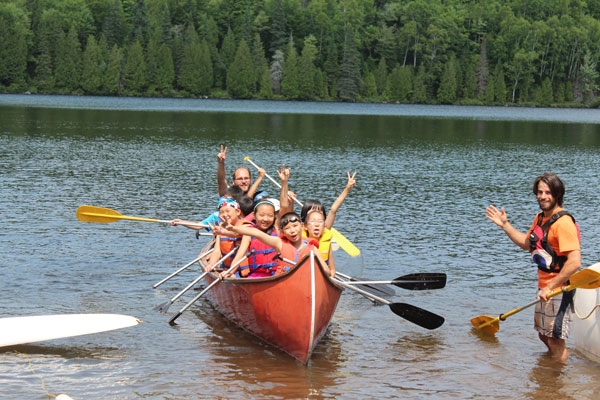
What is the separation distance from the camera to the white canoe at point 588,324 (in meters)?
8.59

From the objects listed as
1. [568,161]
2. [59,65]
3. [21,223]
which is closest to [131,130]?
[568,161]

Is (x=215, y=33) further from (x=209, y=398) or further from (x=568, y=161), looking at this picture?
(x=209, y=398)

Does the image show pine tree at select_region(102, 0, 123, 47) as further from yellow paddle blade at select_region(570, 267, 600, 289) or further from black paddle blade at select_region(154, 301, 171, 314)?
yellow paddle blade at select_region(570, 267, 600, 289)

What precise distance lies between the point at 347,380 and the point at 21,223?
38.1 feet

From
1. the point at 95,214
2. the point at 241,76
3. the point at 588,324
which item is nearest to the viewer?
the point at 588,324

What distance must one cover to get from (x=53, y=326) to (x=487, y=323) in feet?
18.9

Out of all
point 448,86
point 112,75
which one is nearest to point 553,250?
point 112,75

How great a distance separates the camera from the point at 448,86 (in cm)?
14375

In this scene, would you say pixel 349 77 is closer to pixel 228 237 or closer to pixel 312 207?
pixel 228 237

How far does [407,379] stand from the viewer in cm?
891

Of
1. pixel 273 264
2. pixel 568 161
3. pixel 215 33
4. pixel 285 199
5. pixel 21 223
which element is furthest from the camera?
pixel 215 33

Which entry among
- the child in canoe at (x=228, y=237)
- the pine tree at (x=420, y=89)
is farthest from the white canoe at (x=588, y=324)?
the pine tree at (x=420, y=89)

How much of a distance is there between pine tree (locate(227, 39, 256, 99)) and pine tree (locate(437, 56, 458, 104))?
3548cm

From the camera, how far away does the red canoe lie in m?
8.55
